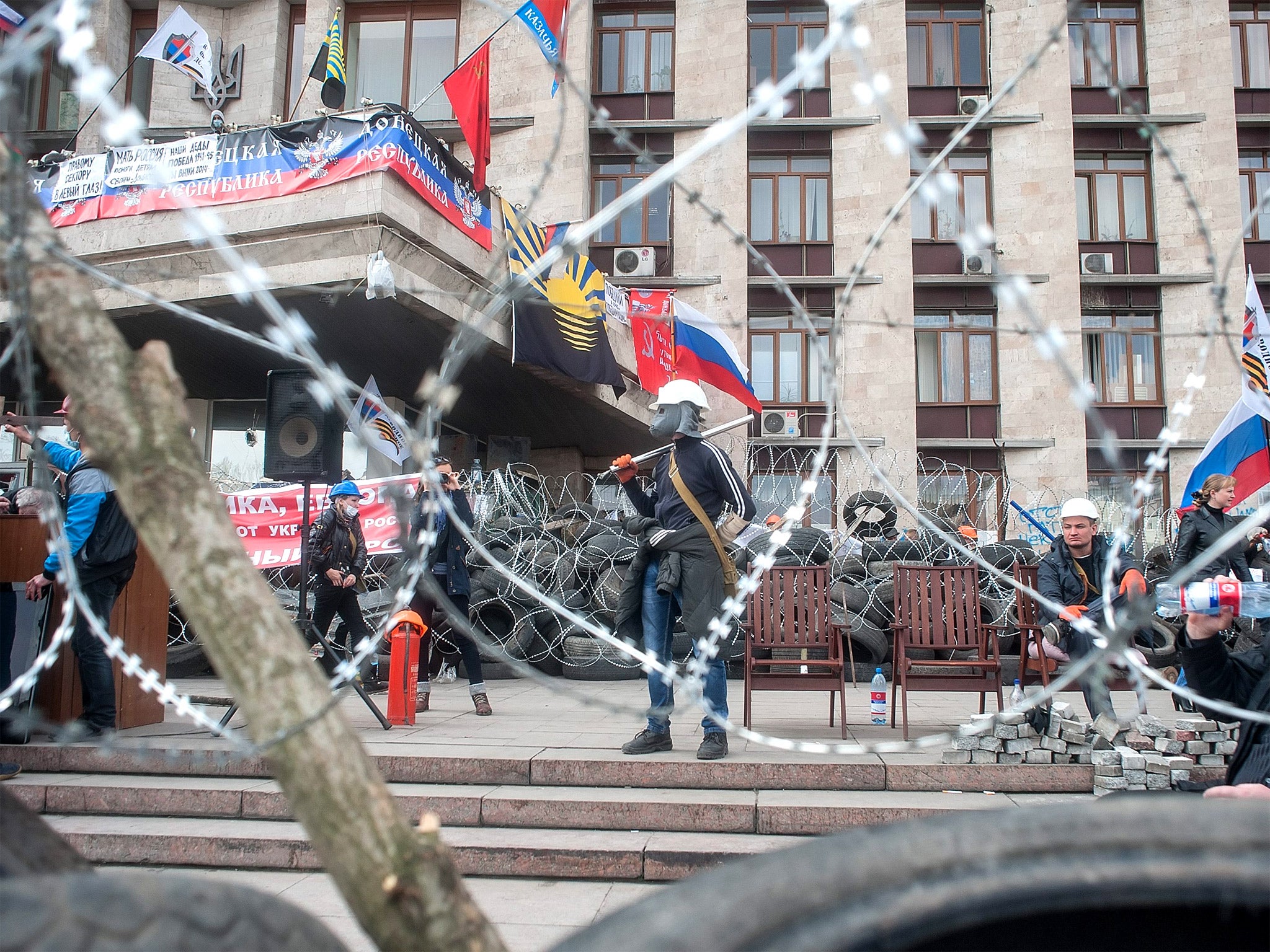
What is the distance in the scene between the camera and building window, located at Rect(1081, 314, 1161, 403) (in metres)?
22.0

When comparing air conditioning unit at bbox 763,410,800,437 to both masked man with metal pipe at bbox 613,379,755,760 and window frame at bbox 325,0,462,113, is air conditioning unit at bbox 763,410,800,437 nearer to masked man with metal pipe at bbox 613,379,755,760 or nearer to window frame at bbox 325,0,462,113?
window frame at bbox 325,0,462,113

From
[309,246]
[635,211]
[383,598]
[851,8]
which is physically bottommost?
[383,598]

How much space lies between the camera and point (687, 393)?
593cm

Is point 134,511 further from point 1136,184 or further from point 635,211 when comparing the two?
point 1136,184

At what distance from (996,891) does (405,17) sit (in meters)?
24.8

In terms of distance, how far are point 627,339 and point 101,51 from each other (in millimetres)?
13671

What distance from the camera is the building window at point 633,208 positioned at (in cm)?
2252

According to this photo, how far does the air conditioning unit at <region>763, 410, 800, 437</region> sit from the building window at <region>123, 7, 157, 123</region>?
15928mm

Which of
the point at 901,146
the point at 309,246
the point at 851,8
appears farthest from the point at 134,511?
the point at 309,246

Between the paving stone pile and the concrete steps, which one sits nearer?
the concrete steps

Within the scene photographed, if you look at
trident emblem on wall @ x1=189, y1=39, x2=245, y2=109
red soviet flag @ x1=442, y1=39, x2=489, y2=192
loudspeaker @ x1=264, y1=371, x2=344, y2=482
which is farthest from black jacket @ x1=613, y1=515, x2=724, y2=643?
trident emblem on wall @ x1=189, y1=39, x2=245, y2=109

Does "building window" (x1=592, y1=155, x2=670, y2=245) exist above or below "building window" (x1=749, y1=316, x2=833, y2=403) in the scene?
above

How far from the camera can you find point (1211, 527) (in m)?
7.13

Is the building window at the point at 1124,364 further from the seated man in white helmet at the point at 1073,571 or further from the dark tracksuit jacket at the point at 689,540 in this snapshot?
the dark tracksuit jacket at the point at 689,540
